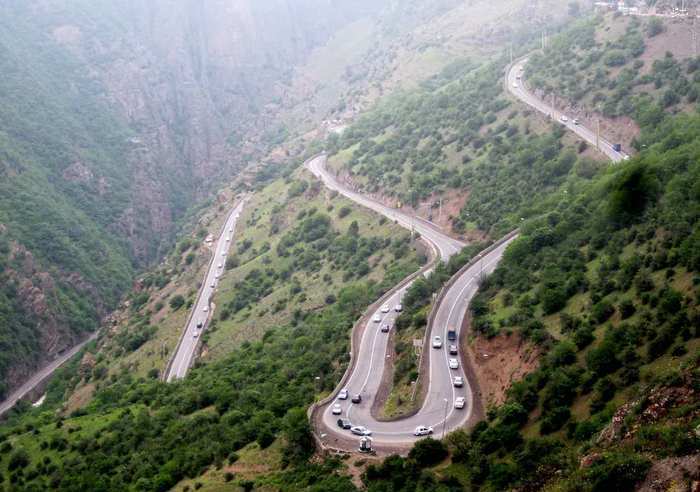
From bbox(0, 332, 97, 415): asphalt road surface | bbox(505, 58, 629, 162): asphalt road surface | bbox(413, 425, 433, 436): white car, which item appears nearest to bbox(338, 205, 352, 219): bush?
bbox(505, 58, 629, 162): asphalt road surface

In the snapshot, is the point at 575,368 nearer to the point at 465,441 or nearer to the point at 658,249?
the point at 465,441

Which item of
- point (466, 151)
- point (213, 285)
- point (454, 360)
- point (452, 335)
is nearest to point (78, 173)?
point (213, 285)

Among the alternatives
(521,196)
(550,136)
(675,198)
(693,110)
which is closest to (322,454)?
(675,198)

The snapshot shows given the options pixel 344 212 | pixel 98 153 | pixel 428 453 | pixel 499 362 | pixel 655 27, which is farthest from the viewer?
pixel 98 153

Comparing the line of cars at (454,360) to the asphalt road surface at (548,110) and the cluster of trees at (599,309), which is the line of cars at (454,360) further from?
the asphalt road surface at (548,110)

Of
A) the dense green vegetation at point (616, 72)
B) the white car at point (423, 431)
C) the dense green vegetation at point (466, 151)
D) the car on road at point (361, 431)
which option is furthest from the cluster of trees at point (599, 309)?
the dense green vegetation at point (616, 72)

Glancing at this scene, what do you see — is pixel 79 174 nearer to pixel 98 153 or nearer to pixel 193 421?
pixel 98 153
